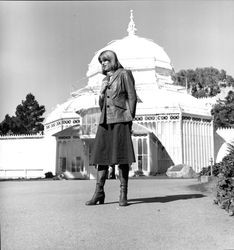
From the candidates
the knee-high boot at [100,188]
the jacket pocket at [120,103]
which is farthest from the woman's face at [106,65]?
the knee-high boot at [100,188]

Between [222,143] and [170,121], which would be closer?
[170,121]

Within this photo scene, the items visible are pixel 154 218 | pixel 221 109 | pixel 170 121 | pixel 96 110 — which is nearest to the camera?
pixel 154 218

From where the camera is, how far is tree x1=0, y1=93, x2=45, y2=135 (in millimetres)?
57656

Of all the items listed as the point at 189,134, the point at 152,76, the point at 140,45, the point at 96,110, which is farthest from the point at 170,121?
the point at 140,45

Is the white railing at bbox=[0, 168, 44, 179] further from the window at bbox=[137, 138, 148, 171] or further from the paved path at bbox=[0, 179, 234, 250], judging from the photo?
the paved path at bbox=[0, 179, 234, 250]

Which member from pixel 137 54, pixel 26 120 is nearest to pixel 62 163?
pixel 137 54

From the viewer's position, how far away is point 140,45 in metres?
43.0

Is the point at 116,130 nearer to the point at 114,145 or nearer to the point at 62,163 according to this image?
the point at 114,145

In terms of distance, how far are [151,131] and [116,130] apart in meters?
22.8

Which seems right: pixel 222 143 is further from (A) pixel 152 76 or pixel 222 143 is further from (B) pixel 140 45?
(B) pixel 140 45

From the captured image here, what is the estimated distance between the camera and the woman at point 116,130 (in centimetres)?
641

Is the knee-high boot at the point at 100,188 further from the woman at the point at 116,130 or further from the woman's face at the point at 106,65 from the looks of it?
the woman's face at the point at 106,65

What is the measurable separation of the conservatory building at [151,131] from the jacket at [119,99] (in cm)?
2189

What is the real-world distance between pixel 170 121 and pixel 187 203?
24889 mm
